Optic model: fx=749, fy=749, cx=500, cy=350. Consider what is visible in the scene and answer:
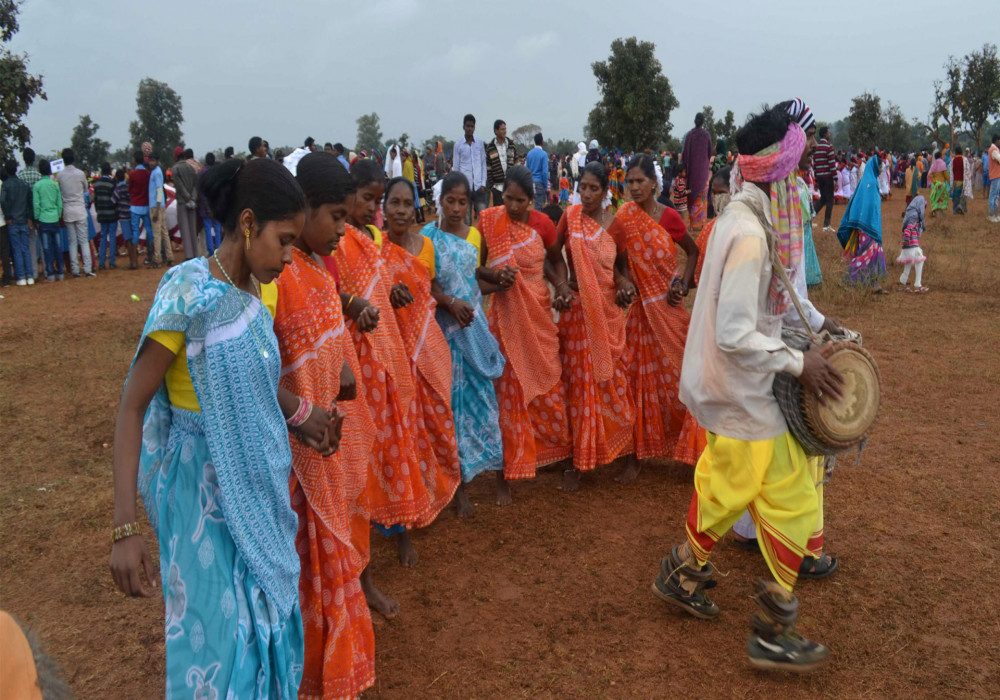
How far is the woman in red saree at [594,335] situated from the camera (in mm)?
4715

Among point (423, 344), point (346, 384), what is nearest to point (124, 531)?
point (346, 384)

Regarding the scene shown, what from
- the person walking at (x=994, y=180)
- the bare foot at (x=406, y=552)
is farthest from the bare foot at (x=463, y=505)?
the person walking at (x=994, y=180)

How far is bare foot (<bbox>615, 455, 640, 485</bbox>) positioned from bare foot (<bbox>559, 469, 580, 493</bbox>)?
0.97ft

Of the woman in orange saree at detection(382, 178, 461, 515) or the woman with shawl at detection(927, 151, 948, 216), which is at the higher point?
the woman with shawl at detection(927, 151, 948, 216)

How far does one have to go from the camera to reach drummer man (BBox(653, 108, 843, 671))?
2762mm

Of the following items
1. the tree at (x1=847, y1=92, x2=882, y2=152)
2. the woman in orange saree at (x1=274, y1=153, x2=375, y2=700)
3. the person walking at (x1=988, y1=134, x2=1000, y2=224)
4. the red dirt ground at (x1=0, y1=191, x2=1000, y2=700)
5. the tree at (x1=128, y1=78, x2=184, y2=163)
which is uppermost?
the tree at (x1=128, y1=78, x2=184, y2=163)

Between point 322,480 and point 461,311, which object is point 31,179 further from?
point 322,480

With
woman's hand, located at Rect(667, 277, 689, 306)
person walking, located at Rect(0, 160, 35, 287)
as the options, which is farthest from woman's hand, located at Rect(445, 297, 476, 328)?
person walking, located at Rect(0, 160, 35, 287)

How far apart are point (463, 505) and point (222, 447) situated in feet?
8.75

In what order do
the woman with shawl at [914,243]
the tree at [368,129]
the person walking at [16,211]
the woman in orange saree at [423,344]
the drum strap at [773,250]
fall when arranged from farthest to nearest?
the tree at [368,129], the person walking at [16,211], the woman with shawl at [914,243], the woman in orange saree at [423,344], the drum strap at [773,250]

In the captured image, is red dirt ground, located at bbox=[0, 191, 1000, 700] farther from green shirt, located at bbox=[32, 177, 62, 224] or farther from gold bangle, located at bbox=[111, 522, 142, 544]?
green shirt, located at bbox=[32, 177, 62, 224]

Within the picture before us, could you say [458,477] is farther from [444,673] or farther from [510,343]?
[444,673]

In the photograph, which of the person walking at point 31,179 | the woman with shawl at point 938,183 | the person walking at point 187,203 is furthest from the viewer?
the woman with shawl at point 938,183

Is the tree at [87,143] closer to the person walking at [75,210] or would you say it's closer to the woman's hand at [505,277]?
the person walking at [75,210]
